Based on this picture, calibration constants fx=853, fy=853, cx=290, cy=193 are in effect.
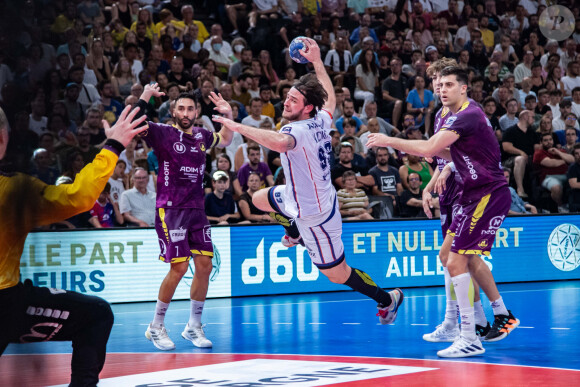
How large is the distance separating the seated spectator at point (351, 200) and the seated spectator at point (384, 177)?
784 mm

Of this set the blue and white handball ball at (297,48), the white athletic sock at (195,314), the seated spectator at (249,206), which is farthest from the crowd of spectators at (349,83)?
the blue and white handball ball at (297,48)

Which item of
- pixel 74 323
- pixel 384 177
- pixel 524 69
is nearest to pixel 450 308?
pixel 74 323

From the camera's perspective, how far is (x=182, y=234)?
334 inches

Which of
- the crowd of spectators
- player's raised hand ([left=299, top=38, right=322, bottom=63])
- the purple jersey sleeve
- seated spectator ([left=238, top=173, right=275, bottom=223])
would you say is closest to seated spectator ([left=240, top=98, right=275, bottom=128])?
the crowd of spectators

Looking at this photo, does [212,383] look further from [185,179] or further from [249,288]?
[249,288]

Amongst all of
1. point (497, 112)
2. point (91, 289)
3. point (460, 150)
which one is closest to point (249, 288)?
Result: point (91, 289)

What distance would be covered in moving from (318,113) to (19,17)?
521 cm

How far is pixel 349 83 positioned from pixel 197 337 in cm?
1083

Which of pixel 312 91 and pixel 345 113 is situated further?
pixel 345 113

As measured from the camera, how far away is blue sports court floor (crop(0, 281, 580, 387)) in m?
6.60

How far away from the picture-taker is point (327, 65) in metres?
18.3

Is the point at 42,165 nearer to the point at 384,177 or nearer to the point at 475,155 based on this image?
the point at 475,155

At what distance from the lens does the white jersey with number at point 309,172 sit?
784 centimetres

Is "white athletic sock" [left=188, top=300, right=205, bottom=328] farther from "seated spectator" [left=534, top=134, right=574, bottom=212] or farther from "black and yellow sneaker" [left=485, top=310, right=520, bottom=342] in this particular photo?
"seated spectator" [left=534, top=134, right=574, bottom=212]
